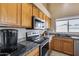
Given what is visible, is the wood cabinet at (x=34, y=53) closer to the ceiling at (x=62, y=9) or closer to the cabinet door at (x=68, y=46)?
the cabinet door at (x=68, y=46)

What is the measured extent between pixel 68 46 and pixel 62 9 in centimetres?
46

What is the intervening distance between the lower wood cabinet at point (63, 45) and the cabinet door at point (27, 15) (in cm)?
50

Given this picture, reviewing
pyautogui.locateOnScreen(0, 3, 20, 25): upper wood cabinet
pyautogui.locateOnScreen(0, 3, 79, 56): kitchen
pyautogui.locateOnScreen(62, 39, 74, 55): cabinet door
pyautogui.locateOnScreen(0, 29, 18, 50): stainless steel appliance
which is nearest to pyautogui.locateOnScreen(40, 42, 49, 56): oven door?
pyautogui.locateOnScreen(0, 3, 79, 56): kitchen

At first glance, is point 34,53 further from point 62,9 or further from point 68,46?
point 62,9

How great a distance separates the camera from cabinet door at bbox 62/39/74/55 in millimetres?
1309

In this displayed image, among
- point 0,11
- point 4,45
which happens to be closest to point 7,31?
point 4,45

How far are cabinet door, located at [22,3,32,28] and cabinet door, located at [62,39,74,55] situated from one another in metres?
0.61

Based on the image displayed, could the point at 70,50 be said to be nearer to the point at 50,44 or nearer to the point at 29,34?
the point at 50,44

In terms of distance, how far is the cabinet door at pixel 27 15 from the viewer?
1.54 m

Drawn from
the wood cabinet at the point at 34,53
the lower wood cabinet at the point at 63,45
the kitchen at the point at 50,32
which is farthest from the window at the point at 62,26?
the wood cabinet at the point at 34,53

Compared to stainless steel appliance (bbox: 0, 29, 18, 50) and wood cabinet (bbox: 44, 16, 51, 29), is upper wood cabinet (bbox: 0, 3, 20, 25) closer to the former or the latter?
stainless steel appliance (bbox: 0, 29, 18, 50)

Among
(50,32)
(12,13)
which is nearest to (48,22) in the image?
(50,32)

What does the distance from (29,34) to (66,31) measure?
592 millimetres

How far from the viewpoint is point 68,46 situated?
1329mm
